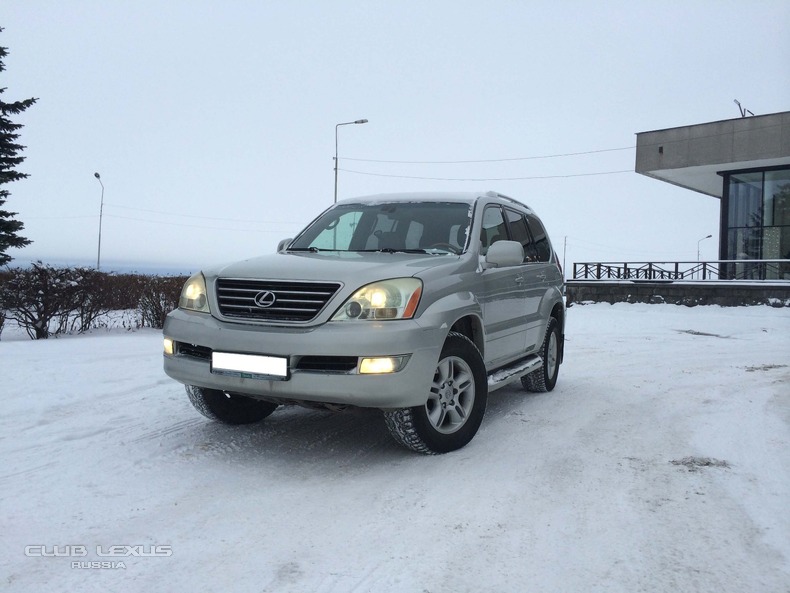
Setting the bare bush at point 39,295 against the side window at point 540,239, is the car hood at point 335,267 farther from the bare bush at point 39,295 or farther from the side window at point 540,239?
the bare bush at point 39,295

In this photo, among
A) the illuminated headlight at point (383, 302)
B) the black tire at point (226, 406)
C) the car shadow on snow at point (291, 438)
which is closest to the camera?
the illuminated headlight at point (383, 302)

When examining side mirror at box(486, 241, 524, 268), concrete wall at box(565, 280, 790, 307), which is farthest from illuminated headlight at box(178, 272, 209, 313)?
concrete wall at box(565, 280, 790, 307)

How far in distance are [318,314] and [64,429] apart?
241 centimetres

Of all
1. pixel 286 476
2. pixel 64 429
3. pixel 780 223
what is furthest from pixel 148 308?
pixel 780 223

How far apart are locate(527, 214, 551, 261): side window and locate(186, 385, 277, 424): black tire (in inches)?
128

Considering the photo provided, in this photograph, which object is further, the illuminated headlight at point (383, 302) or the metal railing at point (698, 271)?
the metal railing at point (698, 271)

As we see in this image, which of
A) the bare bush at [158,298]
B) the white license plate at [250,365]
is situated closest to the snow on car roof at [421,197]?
the white license plate at [250,365]

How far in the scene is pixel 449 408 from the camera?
4.42 m

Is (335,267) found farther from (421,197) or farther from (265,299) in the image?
(421,197)

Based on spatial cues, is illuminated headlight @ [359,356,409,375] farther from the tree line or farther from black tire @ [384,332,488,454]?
the tree line

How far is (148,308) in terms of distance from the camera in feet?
40.7

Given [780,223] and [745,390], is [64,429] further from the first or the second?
[780,223]

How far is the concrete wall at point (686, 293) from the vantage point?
69.0 ft

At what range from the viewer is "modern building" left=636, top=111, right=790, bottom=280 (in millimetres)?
24562
